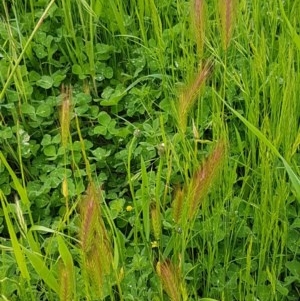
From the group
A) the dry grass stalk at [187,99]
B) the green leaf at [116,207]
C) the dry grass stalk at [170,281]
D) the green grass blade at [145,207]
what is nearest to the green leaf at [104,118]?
the green leaf at [116,207]

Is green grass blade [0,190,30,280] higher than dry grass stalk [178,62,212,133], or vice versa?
dry grass stalk [178,62,212,133]

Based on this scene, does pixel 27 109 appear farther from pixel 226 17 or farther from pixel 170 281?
pixel 170 281

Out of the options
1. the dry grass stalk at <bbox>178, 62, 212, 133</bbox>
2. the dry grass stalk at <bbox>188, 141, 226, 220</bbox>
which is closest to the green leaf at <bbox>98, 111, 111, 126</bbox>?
the dry grass stalk at <bbox>178, 62, 212, 133</bbox>

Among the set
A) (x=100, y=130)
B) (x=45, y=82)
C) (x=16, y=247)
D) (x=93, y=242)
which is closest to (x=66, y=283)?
(x=93, y=242)

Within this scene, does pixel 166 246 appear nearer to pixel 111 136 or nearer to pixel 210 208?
pixel 210 208

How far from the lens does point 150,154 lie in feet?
6.22

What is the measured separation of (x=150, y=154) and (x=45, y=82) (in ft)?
1.47

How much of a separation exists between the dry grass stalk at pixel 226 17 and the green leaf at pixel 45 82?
0.73 meters

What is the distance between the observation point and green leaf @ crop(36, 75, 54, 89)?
2.13 meters

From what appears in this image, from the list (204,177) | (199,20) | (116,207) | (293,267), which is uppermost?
(199,20)

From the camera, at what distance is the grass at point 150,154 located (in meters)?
1.51

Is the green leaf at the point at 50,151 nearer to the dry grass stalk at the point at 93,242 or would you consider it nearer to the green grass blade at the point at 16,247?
the green grass blade at the point at 16,247

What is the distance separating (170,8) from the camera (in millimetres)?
2260

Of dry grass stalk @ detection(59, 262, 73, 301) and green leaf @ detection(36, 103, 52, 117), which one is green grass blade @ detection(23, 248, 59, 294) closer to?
dry grass stalk @ detection(59, 262, 73, 301)
